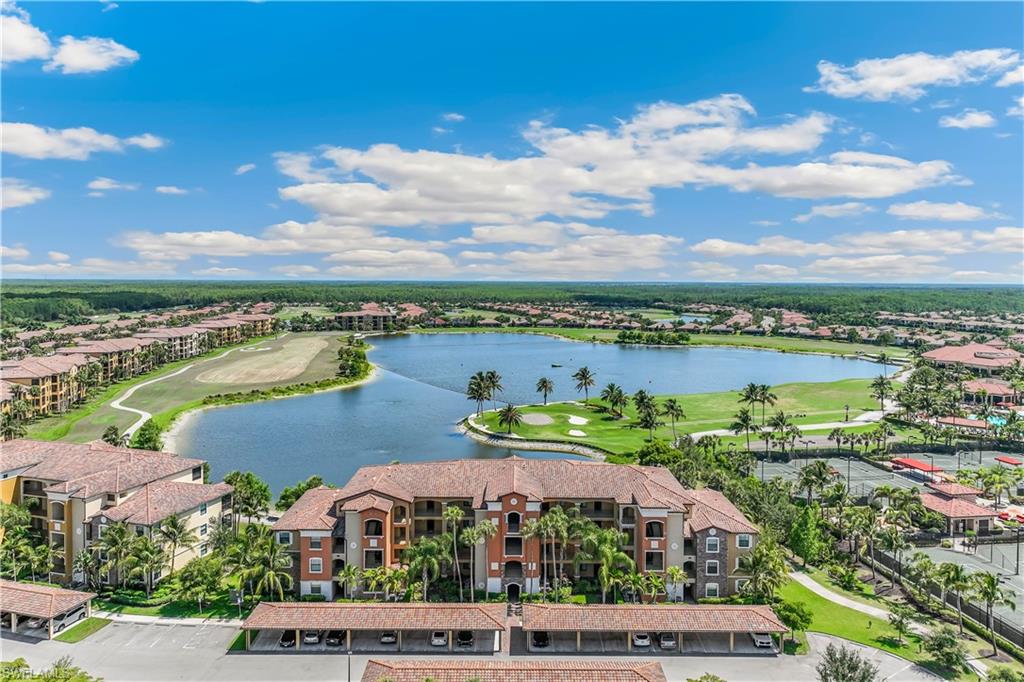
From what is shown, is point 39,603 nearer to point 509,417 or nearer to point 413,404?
point 509,417

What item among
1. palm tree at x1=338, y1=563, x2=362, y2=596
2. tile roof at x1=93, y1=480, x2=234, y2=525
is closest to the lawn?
palm tree at x1=338, y1=563, x2=362, y2=596

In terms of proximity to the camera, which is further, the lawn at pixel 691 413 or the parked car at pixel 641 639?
the lawn at pixel 691 413

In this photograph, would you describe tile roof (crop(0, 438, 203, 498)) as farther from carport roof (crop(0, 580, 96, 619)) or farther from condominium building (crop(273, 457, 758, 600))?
condominium building (crop(273, 457, 758, 600))

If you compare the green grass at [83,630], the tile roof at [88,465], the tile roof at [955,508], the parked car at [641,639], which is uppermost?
the tile roof at [88,465]

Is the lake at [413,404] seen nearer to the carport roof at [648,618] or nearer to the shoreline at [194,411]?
the shoreline at [194,411]

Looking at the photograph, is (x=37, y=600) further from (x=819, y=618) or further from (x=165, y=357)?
(x=165, y=357)

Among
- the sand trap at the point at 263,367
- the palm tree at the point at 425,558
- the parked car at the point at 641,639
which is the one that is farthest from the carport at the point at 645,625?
the sand trap at the point at 263,367
